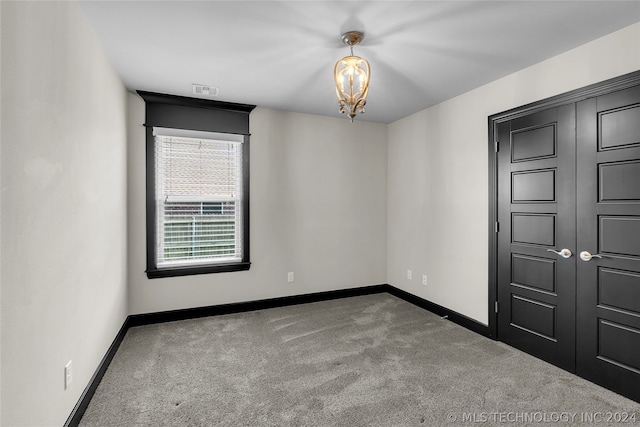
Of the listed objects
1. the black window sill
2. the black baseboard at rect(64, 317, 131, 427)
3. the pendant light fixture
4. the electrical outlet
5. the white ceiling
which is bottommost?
the black baseboard at rect(64, 317, 131, 427)

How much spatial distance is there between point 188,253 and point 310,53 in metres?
2.59

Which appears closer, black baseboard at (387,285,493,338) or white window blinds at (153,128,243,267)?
black baseboard at (387,285,493,338)

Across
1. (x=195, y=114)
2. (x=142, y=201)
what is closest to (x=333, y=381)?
(x=142, y=201)

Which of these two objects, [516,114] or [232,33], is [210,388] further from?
[516,114]

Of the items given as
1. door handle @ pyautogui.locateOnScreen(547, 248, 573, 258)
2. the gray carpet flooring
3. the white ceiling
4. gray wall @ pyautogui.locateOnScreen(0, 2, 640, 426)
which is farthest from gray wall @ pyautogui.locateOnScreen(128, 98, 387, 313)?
door handle @ pyautogui.locateOnScreen(547, 248, 573, 258)

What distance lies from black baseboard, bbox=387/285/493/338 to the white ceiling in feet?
8.04

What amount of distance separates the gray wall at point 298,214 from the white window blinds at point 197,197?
0.18 metres

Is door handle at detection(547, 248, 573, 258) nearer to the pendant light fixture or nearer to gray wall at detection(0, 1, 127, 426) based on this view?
the pendant light fixture

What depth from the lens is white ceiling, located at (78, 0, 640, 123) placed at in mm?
1989

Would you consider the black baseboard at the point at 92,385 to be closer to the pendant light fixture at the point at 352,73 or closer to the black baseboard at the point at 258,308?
the black baseboard at the point at 258,308

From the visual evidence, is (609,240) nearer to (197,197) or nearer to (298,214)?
(298,214)

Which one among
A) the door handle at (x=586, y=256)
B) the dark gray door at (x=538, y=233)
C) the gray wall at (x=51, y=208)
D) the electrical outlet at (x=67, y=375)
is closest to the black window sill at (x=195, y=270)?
the gray wall at (x=51, y=208)

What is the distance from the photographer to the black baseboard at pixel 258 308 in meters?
2.60

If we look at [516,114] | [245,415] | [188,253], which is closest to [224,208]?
[188,253]
